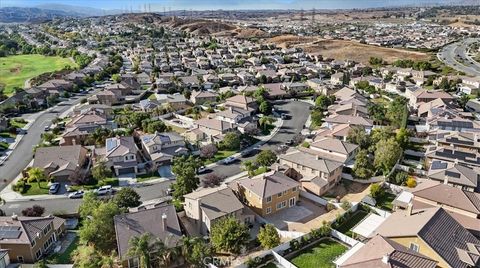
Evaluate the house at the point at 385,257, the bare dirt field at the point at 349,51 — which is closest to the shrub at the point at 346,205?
the house at the point at 385,257

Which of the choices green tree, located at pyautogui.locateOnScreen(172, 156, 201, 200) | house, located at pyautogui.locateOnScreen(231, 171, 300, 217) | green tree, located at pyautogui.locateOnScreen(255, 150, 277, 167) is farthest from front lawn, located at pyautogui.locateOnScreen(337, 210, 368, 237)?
green tree, located at pyautogui.locateOnScreen(172, 156, 201, 200)

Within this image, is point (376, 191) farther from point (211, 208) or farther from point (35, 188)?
point (35, 188)

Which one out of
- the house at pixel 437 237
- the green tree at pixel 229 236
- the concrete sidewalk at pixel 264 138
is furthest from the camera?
the concrete sidewalk at pixel 264 138

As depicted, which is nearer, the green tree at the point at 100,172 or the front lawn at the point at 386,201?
the front lawn at the point at 386,201

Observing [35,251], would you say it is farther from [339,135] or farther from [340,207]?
[339,135]

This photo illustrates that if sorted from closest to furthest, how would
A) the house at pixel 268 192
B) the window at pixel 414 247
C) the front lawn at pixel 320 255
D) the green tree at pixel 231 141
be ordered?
the window at pixel 414 247 < the front lawn at pixel 320 255 < the house at pixel 268 192 < the green tree at pixel 231 141

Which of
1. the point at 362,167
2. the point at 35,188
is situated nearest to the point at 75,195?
the point at 35,188

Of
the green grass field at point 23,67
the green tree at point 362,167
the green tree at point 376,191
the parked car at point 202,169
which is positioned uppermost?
the green grass field at point 23,67

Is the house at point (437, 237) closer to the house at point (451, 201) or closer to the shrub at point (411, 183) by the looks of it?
the house at point (451, 201)

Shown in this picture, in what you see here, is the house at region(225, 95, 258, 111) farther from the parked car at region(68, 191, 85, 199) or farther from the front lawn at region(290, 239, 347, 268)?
the front lawn at region(290, 239, 347, 268)
